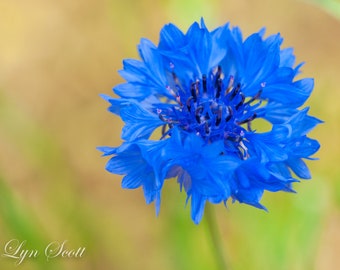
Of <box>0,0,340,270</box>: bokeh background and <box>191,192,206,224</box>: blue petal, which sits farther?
<box>0,0,340,270</box>: bokeh background

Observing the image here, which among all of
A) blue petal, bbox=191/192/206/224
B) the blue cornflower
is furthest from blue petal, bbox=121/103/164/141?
blue petal, bbox=191/192/206/224

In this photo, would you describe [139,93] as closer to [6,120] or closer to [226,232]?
[6,120]
